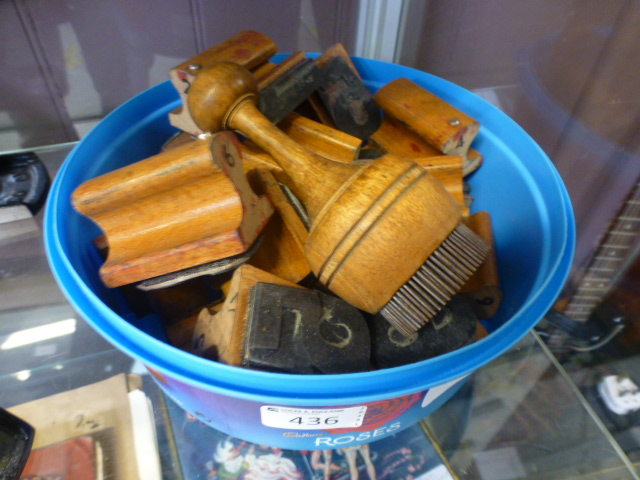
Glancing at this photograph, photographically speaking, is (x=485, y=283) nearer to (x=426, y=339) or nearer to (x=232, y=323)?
(x=426, y=339)

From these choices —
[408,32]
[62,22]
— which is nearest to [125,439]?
[62,22]

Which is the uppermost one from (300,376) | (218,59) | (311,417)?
(218,59)

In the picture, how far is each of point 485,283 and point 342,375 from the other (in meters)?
0.30

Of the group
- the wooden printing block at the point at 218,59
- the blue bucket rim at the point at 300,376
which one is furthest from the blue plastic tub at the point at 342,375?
the wooden printing block at the point at 218,59

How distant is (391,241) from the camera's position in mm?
437

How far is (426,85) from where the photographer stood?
2.70ft

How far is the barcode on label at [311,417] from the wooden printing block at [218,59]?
43 centimetres

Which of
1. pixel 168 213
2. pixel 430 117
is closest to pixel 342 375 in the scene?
pixel 168 213

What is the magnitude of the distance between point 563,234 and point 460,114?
9.9 inches

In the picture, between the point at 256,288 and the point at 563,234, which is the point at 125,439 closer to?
the point at 256,288

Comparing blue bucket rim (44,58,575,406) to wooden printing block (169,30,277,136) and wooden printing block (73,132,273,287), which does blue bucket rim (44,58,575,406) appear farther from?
wooden printing block (169,30,277,136)

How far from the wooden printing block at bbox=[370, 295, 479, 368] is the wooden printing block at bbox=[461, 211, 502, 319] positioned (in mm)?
99

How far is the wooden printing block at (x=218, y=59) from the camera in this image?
65cm

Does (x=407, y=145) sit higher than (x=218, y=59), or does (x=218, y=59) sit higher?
(x=218, y=59)
